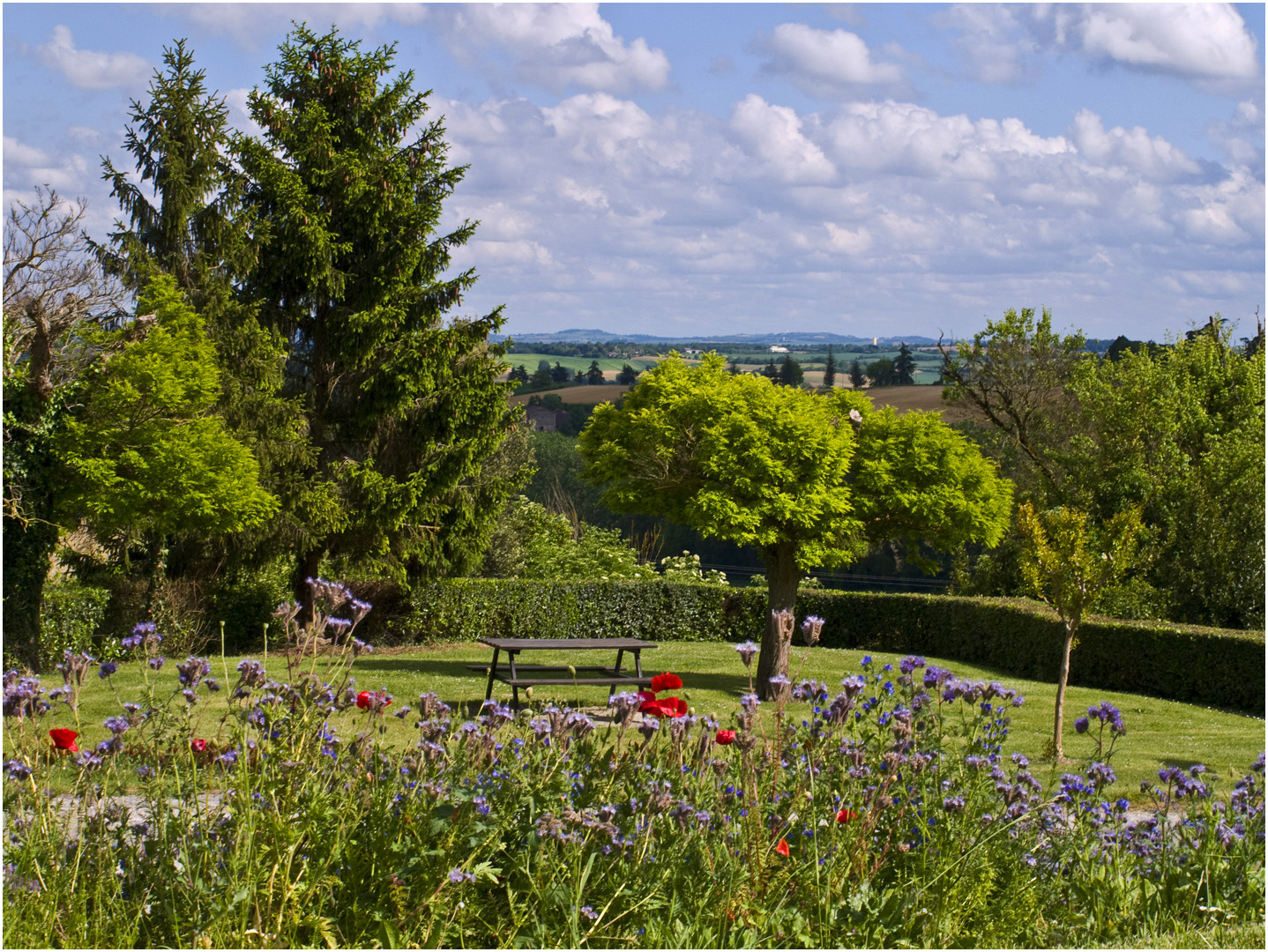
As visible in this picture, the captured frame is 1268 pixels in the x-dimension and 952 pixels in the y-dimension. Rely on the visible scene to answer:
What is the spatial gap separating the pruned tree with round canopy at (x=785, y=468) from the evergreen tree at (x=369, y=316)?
5646 millimetres

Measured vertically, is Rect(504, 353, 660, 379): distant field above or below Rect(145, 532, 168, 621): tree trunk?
above

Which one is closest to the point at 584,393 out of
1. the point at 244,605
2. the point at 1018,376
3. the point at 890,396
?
the point at 890,396

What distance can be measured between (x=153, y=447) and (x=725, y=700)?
7.25m

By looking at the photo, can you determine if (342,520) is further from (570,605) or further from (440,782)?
(440,782)

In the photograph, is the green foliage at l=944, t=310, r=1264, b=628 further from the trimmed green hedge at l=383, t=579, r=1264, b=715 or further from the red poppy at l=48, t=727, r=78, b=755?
the red poppy at l=48, t=727, r=78, b=755

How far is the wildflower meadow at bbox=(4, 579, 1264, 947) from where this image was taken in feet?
10.0

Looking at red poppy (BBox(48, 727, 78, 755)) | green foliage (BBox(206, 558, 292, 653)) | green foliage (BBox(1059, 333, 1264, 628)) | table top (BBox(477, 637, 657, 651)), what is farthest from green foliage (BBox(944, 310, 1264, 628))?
red poppy (BBox(48, 727, 78, 755))

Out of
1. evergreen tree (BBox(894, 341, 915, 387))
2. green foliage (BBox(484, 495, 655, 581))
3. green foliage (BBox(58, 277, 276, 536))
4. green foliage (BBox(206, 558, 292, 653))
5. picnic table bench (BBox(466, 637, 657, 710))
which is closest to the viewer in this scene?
picnic table bench (BBox(466, 637, 657, 710))

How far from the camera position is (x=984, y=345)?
24.9 meters

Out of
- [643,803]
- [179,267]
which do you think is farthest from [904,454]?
[179,267]

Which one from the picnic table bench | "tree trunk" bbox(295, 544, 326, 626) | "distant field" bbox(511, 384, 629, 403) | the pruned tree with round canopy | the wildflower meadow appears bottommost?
"tree trunk" bbox(295, 544, 326, 626)

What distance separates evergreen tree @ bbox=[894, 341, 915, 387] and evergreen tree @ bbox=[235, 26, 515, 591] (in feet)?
127

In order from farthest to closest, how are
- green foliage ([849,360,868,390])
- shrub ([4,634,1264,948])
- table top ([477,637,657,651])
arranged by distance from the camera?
1. green foliage ([849,360,868,390])
2. table top ([477,637,657,651])
3. shrub ([4,634,1264,948])

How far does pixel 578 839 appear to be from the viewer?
3006 millimetres
